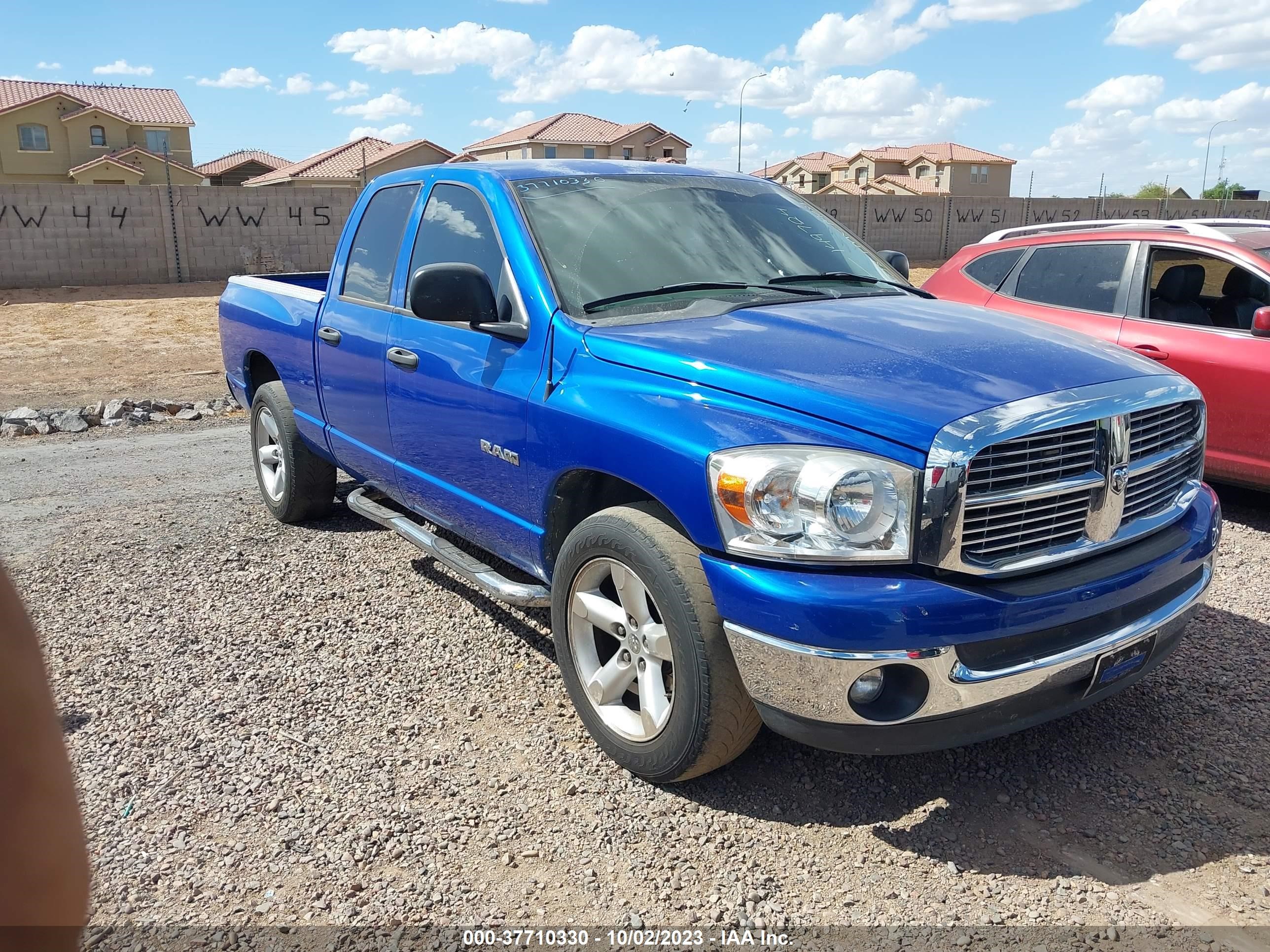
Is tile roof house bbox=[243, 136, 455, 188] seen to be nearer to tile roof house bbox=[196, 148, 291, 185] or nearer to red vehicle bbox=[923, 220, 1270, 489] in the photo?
tile roof house bbox=[196, 148, 291, 185]

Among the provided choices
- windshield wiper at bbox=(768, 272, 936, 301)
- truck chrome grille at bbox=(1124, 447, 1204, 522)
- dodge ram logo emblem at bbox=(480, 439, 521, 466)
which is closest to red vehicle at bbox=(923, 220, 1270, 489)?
windshield wiper at bbox=(768, 272, 936, 301)

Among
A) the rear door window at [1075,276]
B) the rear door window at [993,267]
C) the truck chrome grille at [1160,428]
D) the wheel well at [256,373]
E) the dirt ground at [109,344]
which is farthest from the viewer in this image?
the dirt ground at [109,344]

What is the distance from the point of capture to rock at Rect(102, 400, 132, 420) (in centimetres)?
973

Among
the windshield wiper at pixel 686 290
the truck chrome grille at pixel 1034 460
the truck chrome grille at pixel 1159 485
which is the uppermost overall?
the windshield wiper at pixel 686 290

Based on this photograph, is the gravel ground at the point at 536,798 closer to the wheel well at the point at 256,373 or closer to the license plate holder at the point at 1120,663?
the license plate holder at the point at 1120,663

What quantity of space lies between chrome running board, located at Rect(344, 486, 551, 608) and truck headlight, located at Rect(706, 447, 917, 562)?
115 cm

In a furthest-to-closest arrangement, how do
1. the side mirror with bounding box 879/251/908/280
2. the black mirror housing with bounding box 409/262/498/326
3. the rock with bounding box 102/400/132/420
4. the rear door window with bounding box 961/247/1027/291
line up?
1. the rock with bounding box 102/400/132/420
2. the rear door window with bounding box 961/247/1027/291
3. the side mirror with bounding box 879/251/908/280
4. the black mirror housing with bounding box 409/262/498/326

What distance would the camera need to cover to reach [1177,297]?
6258 millimetres

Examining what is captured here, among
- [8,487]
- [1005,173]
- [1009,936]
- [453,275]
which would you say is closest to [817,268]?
[453,275]

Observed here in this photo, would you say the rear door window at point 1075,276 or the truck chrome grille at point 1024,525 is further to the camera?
→ the rear door window at point 1075,276

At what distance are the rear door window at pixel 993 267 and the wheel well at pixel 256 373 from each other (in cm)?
Result: 487

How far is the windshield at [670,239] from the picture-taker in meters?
3.75

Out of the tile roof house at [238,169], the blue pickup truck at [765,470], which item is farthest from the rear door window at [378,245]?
the tile roof house at [238,169]

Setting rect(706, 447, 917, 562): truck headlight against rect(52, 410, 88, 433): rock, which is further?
rect(52, 410, 88, 433): rock
